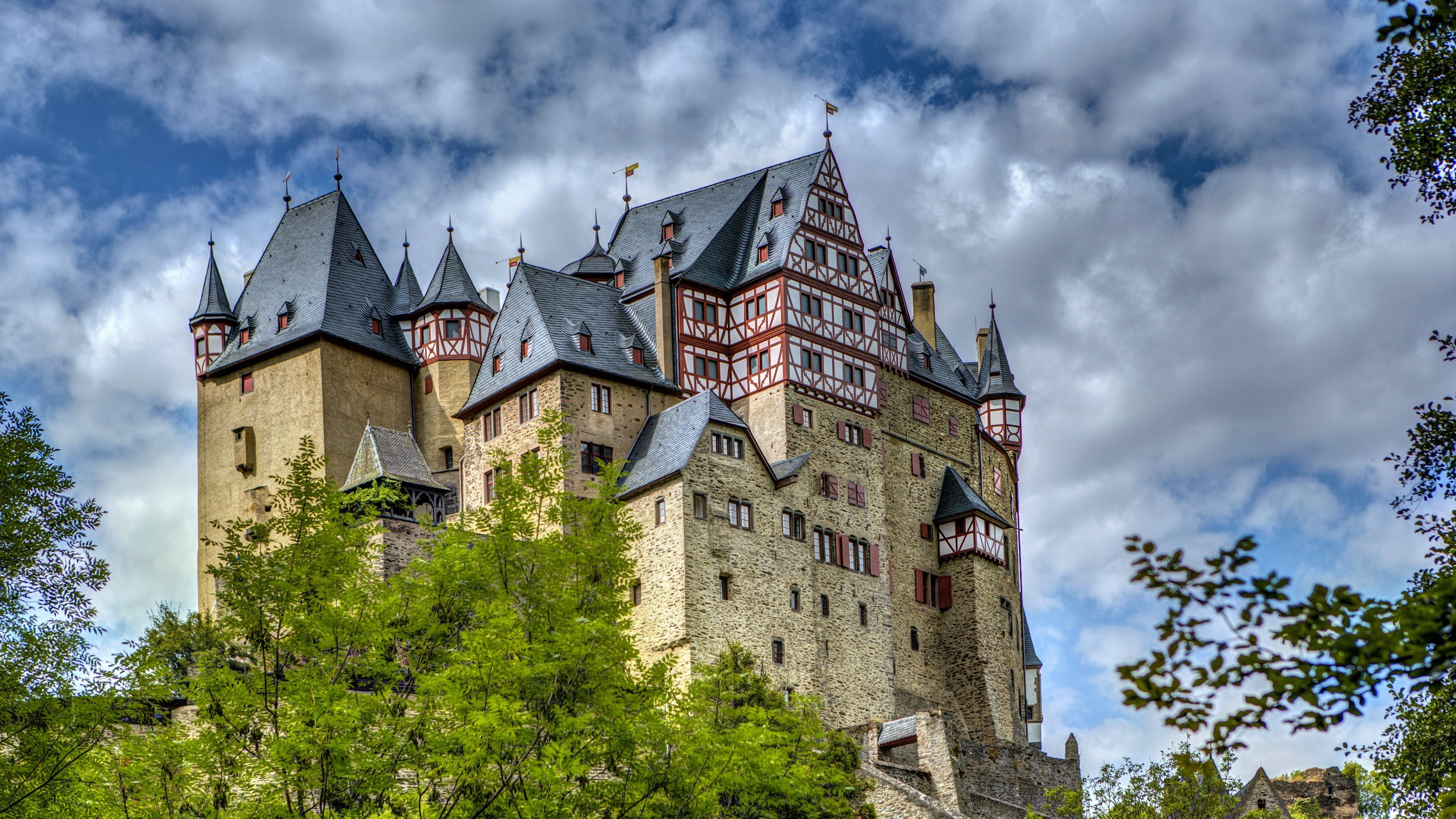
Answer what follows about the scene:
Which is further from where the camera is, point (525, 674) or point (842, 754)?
point (842, 754)

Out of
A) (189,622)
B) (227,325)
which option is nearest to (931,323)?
(227,325)

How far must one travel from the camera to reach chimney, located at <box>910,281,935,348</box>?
68000 millimetres

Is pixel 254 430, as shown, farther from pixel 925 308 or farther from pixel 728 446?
pixel 925 308

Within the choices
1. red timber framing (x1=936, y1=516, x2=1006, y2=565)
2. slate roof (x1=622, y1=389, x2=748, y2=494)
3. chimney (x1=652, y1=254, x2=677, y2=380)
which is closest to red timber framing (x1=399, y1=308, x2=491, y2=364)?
chimney (x1=652, y1=254, x2=677, y2=380)

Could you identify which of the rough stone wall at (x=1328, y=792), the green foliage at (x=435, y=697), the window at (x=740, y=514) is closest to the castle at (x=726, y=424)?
the window at (x=740, y=514)

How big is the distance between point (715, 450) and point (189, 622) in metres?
15.4

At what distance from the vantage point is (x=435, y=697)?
2759 cm

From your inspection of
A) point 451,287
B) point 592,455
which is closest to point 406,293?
point 451,287

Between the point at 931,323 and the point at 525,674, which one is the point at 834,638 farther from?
the point at 525,674

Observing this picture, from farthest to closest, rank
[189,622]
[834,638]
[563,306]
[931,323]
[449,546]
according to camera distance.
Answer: [931,323], [563,306], [834,638], [189,622], [449,546]

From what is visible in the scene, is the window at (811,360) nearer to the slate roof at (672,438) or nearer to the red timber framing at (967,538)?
the slate roof at (672,438)

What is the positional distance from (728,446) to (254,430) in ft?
60.9

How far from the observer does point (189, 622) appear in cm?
4772

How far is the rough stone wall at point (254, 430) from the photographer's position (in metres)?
58.5
